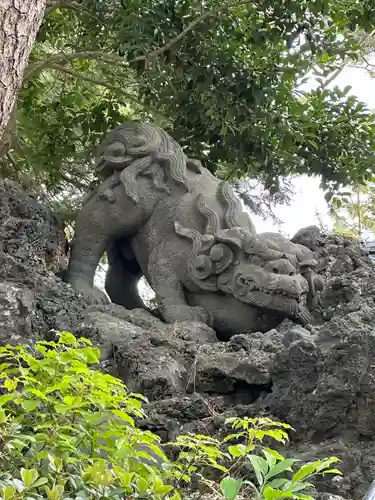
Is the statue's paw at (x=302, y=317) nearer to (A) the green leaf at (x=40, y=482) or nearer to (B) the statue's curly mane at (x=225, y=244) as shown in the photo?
(B) the statue's curly mane at (x=225, y=244)

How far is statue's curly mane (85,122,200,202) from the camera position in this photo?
501 centimetres

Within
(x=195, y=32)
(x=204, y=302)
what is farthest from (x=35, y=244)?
(x=195, y=32)

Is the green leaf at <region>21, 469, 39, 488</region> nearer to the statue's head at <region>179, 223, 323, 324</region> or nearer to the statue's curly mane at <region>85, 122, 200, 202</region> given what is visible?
the statue's head at <region>179, 223, 323, 324</region>

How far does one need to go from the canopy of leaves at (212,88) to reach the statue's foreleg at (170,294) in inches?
59.3

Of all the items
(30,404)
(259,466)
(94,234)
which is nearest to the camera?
(259,466)

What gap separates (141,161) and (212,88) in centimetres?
113

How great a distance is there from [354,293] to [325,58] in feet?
7.95

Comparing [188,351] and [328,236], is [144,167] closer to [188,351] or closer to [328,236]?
[328,236]

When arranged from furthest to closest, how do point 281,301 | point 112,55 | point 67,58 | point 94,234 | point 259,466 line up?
point 112,55 → point 67,58 → point 94,234 → point 281,301 → point 259,466

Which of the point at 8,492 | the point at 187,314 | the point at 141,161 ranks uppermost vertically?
the point at 141,161

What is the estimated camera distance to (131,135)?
5.24 metres

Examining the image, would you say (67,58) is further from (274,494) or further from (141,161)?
(274,494)

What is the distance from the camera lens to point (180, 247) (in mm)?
4758

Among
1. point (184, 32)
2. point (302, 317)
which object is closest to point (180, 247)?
point (302, 317)
